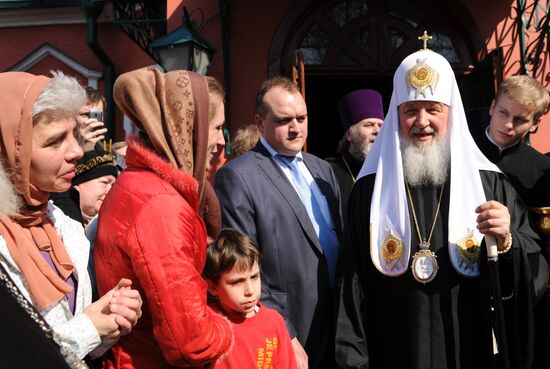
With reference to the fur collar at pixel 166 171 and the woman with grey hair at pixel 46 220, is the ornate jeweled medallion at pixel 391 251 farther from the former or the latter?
the woman with grey hair at pixel 46 220

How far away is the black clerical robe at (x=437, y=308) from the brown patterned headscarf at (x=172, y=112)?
133cm

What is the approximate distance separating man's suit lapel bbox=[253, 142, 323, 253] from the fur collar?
142 cm

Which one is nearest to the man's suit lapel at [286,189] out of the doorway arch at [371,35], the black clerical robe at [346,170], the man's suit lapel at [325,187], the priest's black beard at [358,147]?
the man's suit lapel at [325,187]

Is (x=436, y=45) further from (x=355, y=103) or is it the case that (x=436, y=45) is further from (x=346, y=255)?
(x=346, y=255)

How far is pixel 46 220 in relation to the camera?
2764 millimetres

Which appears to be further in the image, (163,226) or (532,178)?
(532,178)

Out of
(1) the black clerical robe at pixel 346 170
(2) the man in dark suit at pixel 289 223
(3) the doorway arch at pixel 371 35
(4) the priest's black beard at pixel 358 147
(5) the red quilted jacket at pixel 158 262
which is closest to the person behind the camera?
(5) the red quilted jacket at pixel 158 262

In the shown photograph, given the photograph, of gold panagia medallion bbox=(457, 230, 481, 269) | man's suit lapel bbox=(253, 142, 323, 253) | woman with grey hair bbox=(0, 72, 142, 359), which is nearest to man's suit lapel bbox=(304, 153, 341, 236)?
man's suit lapel bbox=(253, 142, 323, 253)

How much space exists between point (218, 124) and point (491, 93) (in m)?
5.41

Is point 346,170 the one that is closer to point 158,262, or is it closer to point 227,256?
point 227,256

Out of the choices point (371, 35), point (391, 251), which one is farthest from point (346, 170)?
point (371, 35)

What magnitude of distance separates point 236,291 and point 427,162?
4.01ft

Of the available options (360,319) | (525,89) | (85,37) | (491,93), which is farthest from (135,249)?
(85,37)

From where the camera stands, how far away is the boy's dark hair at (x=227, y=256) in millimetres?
3539
